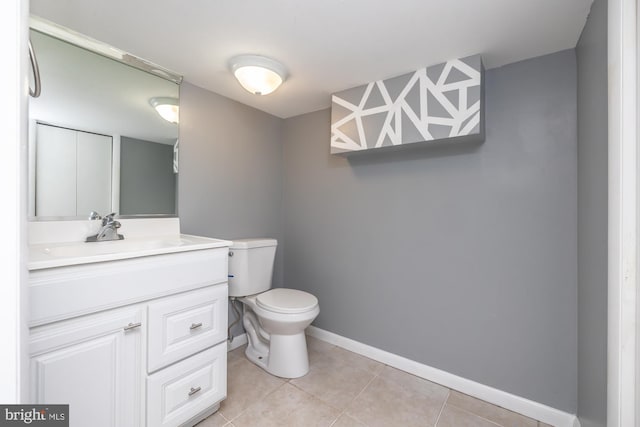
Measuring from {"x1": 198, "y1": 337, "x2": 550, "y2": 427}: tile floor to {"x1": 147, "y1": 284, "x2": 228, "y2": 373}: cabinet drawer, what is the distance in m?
0.45

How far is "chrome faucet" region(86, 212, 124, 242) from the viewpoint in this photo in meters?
1.45

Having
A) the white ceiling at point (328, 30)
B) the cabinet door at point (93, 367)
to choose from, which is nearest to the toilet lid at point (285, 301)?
the cabinet door at point (93, 367)

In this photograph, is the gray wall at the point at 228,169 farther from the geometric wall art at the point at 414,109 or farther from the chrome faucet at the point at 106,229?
the geometric wall art at the point at 414,109

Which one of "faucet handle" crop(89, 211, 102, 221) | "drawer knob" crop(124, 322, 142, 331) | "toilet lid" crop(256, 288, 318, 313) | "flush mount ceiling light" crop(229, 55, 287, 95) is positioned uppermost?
"flush mount ceiling light" crop(229, 55, 287, 95)

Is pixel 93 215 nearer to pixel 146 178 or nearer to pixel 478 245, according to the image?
pixel 146 178

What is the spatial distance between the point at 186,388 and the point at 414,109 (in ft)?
6.53

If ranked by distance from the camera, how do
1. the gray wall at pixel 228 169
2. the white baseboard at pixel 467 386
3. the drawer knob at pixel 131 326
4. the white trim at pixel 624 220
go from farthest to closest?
1. the gray wall at pixel 228 169
2. the white baseboard at pixel 467 386
3. the drawer knob at pixel 131 326
4. the white trim at pixel 624 220

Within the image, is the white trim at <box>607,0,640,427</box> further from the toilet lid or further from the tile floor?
the toilet lid

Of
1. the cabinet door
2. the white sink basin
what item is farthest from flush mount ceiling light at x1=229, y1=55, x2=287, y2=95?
the cabinet door

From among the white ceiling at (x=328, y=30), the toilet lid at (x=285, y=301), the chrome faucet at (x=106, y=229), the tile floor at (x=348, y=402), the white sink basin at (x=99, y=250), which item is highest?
the white ceiling at (x=328, y=30)

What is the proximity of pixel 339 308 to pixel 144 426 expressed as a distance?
1.44 m

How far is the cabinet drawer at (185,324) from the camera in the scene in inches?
47.3

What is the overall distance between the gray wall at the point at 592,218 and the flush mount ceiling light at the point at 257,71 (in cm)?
148

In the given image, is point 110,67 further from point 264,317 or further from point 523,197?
point 523,197
